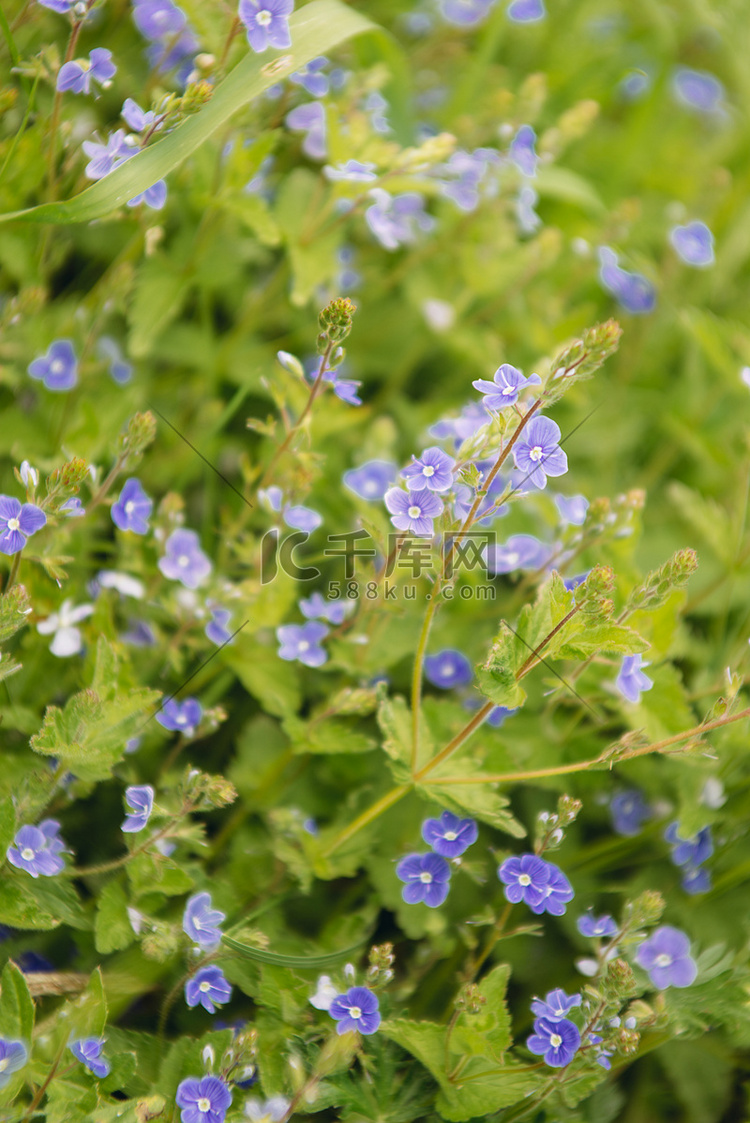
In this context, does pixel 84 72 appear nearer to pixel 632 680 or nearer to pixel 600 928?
pixel 632 680

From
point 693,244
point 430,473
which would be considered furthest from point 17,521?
point 693,244

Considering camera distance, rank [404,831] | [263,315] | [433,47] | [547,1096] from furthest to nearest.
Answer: [433,47], [263,315], [404,831], [547,1096]

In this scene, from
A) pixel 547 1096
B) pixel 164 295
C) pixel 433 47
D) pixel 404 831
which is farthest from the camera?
pixel 433 47

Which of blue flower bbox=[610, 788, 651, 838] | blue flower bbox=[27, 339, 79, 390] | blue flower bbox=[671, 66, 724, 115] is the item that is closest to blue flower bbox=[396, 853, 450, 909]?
blue flower bbox=[610, 788, 651, 838]

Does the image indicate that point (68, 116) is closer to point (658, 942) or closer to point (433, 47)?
point (433, 47)

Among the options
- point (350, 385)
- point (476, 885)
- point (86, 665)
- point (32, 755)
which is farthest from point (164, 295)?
point (476, 885)

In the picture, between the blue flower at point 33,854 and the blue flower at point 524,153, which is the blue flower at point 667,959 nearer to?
the blue flower at point 33,854

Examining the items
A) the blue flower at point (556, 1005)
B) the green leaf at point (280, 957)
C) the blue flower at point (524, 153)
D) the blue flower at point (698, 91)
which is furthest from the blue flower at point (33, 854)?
the blue flower at point (698, 91)
